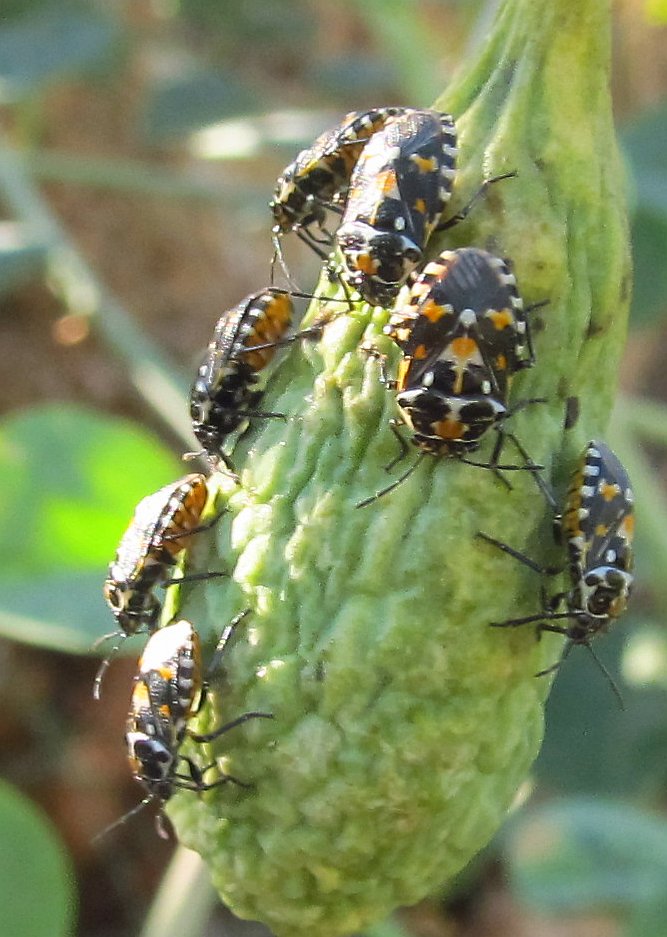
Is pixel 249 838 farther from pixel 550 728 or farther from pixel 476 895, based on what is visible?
pixel 476 895

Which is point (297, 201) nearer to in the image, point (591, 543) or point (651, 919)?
point (591, 543)

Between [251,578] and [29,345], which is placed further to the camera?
[29,345]

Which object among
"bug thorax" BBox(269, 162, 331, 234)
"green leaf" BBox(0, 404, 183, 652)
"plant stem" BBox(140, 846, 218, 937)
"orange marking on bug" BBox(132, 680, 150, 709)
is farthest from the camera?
"green leaf" BBox(0, 404, 183, 652)

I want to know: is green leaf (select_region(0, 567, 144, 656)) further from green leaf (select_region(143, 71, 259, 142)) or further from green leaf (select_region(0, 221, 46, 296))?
green leaf (select_region(143, 71, 259, 142))

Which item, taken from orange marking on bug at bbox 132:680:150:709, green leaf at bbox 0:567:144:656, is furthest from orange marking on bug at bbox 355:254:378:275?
green leaf at bbox 0:567:144:656

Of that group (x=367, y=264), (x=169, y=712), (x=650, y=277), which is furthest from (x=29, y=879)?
(x=650, y=277)

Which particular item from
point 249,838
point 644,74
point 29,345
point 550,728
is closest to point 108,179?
point 29,345
